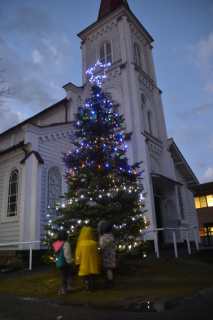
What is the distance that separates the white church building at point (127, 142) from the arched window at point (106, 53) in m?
0.08

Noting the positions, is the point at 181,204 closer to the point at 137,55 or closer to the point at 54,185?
the point at 54,185

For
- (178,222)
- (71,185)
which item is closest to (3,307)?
(71,185)

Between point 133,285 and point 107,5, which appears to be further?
point 107,5

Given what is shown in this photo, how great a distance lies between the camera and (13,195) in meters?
12.2

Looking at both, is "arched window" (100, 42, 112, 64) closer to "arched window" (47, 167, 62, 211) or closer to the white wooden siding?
the white wooden siding

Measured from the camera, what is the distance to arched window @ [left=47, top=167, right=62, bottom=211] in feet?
40.1

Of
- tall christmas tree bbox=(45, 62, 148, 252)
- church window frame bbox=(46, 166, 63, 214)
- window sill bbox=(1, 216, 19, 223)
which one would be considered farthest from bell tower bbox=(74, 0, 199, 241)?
window sill bbox=(1, 216, 19, 223)

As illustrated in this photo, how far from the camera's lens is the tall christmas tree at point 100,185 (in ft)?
21.1

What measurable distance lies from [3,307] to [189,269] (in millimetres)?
4950

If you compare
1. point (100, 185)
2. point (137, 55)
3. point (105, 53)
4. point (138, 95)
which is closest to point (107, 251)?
point (100, 185)

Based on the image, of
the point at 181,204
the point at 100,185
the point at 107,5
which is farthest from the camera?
the point at 107,5

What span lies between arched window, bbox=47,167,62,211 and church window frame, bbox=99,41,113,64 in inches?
388

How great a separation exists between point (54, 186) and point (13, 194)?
1.98 m

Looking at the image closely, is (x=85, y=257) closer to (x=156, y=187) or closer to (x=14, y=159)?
(x=14, y=159)
